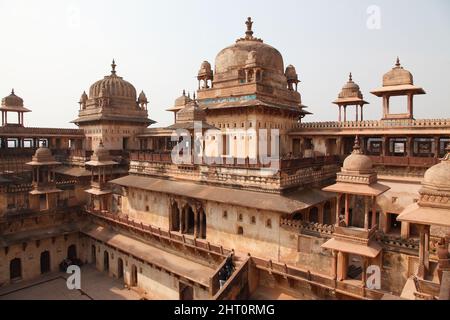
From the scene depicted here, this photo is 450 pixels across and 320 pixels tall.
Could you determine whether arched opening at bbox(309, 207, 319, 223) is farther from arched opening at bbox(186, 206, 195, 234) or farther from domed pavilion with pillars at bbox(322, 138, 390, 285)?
arched opening at bbox(186, 206, 195, 234)

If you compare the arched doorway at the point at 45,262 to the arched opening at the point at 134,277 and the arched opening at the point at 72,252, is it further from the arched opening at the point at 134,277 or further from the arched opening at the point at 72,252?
the arched opening at the point at 134,277

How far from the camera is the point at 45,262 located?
29000 mm

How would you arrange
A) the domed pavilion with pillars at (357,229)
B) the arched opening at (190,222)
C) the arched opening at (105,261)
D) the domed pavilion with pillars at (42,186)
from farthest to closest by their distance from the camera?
the domed pavilion with pillars at (42,186), the arched opening at (105,261), the arched opening at (190,222), the domed pavilion with pillars at (357,229)

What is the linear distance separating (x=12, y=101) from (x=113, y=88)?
40.2 ft

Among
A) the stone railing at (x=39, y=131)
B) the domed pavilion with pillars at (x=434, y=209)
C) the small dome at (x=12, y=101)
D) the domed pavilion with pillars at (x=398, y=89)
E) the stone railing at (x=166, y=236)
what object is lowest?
the stone railing at (x=166, y=236)

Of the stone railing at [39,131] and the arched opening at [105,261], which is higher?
the stone railing at [39,131]

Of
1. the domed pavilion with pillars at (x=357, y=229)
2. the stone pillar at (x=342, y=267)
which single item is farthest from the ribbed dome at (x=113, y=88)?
the stone pillar at (x=342, y=267)

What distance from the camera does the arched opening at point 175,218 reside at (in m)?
24.4

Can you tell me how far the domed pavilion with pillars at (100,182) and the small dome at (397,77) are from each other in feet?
82.4

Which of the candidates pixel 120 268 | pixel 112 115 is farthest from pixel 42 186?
pixel 112 115

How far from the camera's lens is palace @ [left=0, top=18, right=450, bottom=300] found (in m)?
15.5

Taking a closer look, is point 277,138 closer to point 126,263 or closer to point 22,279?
point 126,263
